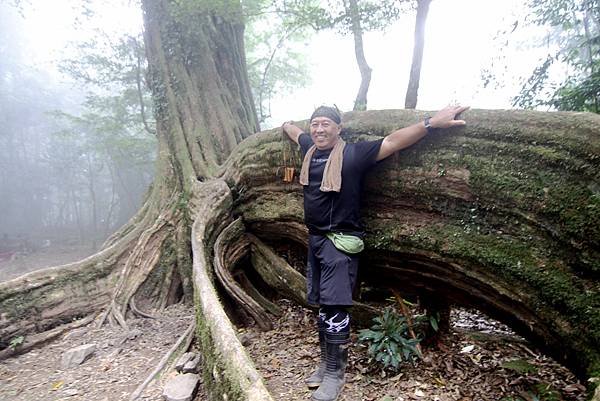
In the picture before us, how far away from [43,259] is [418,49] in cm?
2028

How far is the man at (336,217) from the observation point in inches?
112

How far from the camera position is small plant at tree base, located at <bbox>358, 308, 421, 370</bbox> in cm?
309

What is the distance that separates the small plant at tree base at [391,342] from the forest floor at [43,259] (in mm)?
16798

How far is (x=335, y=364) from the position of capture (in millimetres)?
2922

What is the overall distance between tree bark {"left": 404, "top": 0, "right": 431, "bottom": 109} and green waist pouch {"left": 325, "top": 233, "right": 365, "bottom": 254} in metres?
4.48

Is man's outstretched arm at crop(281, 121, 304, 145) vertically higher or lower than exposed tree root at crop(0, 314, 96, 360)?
higher

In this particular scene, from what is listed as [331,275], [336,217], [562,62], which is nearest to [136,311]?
[331,275]

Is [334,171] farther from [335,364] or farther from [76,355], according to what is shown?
[76,355]

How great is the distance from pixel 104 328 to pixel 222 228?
1.79 meters

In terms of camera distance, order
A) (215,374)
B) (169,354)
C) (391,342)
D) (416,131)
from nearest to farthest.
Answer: (215,374) < (416,131) < (391,342) < (169,354)

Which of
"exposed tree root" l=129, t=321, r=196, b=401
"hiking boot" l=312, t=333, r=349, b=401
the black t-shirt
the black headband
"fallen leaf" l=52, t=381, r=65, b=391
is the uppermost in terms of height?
the black headband

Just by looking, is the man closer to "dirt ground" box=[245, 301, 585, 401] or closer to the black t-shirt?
the black t-shirt

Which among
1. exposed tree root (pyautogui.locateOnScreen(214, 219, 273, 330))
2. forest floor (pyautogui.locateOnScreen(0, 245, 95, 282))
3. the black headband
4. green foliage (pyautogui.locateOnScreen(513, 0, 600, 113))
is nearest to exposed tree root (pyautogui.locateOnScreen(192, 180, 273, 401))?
exposed tree root (pyautogui.locateOnScreen(214, 219, 273, 330))

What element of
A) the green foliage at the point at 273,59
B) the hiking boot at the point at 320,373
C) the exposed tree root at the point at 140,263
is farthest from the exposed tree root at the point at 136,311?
the green foliage at the point at 273,59
